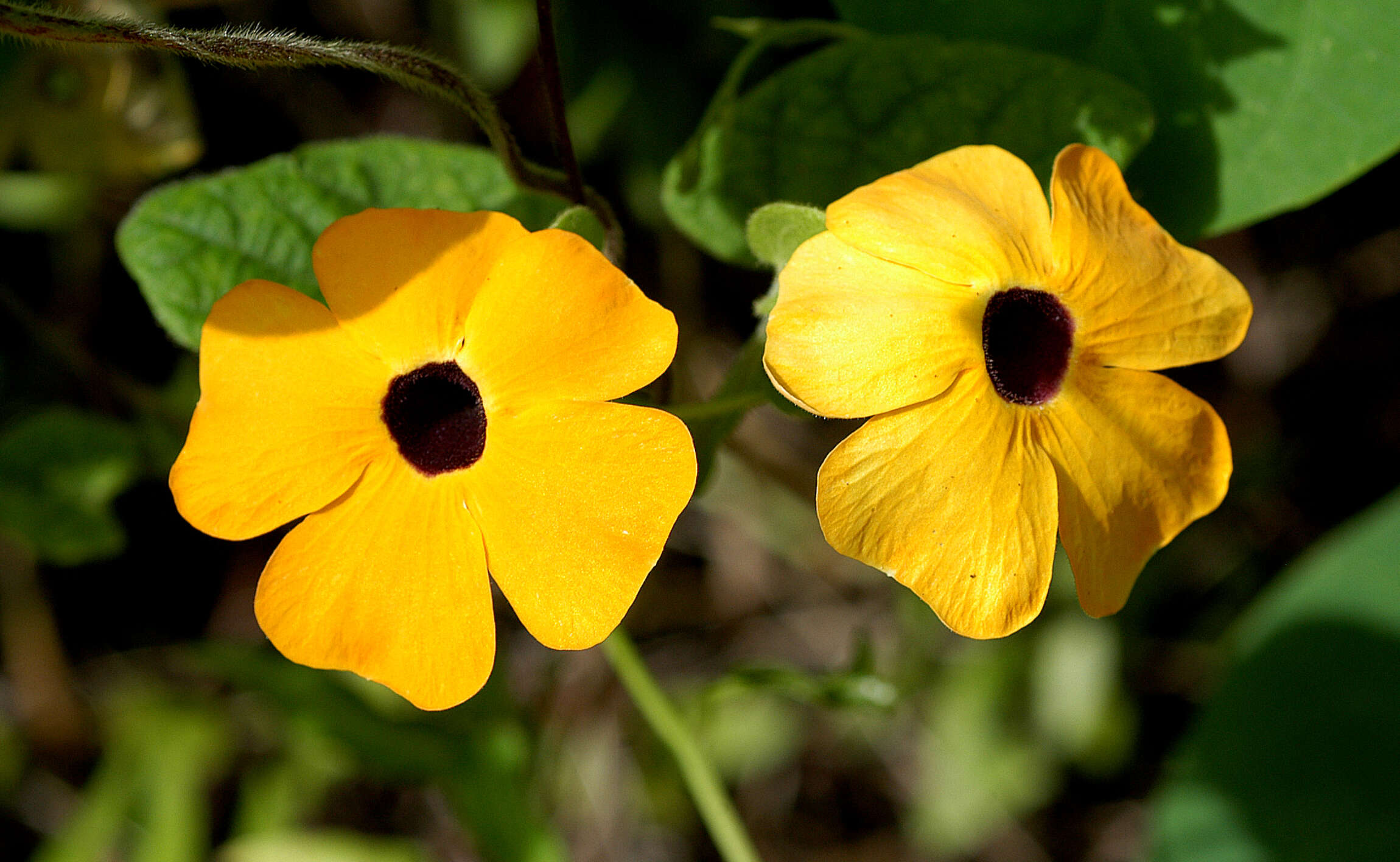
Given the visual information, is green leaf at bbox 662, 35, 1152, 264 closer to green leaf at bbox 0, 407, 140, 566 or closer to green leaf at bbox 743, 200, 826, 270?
green leaf at bbox 743, 200, 826, 270

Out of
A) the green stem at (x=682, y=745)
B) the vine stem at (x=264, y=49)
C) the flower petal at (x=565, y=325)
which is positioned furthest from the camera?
the green stem at (x=682, y=745)

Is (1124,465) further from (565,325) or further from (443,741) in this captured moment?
(443,741)

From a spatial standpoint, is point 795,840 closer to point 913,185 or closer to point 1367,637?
point 1367,637

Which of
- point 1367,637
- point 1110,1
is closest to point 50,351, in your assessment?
point 1110,1

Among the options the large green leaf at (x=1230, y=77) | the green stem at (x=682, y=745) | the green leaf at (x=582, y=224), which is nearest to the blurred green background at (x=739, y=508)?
the large green leaf at (x=1230, y=77)

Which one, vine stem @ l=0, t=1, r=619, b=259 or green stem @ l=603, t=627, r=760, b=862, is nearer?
vine stem @ l=0, t=1, r=619, b=259

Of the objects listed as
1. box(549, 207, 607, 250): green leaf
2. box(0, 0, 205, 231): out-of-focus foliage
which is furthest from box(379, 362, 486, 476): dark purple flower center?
box(0, 0, 205, 231): out-of-focus foliage

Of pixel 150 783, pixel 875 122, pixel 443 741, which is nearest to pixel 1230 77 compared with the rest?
pixel 875 122

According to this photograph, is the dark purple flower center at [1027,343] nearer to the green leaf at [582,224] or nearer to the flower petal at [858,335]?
the flower petal at [858,335]
